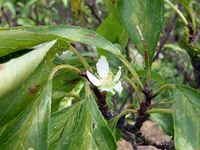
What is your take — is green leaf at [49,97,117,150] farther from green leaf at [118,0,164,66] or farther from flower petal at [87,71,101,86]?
green leaf at [118,0,164,66]

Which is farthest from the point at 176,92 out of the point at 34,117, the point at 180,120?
the point at 34,117

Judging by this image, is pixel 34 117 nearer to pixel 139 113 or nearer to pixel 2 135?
pixel 2 135

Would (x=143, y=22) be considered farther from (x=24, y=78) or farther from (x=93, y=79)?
(x=24, y=78)

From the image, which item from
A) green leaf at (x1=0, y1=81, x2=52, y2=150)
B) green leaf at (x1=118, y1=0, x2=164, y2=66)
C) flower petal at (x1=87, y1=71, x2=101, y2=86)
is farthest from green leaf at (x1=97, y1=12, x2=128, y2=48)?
green leaf at (x1=0, y1=81, x2=52, y2=150)

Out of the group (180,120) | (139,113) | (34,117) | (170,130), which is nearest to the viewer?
(34,117)

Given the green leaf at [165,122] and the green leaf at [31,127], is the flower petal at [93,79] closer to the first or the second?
the green leaf at [31,127]

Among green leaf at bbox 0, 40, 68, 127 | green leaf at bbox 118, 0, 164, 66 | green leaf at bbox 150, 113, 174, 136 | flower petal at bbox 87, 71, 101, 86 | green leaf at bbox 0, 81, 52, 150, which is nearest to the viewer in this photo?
green leaf at bbox 0, 40, 68, 127
